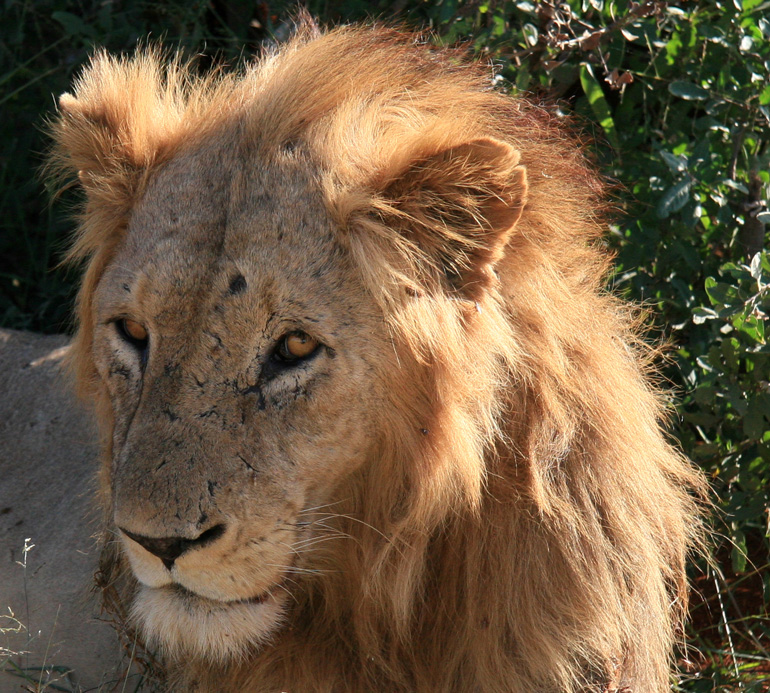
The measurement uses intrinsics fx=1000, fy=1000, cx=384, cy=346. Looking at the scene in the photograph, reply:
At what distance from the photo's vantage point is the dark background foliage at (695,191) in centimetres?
302

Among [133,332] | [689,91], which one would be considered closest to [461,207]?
[133,332]

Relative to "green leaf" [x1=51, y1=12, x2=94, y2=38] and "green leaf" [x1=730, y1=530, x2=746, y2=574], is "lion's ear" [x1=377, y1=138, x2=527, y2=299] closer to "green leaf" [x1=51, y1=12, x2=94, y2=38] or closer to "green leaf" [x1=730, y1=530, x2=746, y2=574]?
"green leaf" [x1=730, y1=530, x2=746, y2=574]

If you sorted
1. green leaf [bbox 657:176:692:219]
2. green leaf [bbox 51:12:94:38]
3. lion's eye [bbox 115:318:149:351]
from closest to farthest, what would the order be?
lion's eye [bbox 115:318:149:351] < green leaf [bbox 657:176:692:219] < green leaf [bbox 51:12:94:38]

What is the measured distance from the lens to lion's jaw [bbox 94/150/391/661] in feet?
6.29

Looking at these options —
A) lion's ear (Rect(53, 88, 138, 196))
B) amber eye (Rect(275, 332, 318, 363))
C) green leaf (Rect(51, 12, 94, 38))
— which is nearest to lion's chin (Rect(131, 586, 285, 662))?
amber eye (Rect(275, 332, 318, 363))

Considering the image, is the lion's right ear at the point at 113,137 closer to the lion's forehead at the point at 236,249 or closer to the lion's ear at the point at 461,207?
the lion's forehead at the point at 236,249

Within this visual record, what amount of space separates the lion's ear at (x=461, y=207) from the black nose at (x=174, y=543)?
2.25 ft

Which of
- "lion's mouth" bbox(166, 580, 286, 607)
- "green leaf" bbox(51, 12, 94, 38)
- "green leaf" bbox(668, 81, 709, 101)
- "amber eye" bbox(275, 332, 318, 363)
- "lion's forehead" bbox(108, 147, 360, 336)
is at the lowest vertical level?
"green leaf" bbox(668, 81, 709, 101)

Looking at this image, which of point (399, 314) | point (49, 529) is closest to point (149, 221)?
point (399, 314)

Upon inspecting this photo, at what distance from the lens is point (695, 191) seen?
3.24 m

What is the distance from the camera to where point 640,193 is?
346 centimetres

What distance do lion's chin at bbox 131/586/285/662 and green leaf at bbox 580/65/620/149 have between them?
80.2 inches

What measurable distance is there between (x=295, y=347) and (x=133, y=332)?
0.41 meters

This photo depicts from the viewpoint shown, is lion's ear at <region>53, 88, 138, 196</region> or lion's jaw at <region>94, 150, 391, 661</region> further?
lion's ear at <region>53, 88, 138, 196</region>
